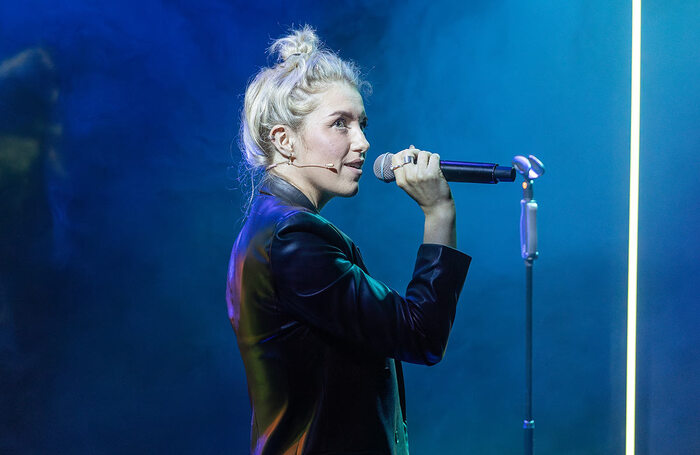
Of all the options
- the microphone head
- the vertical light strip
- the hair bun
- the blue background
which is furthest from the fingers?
the vertical light strip

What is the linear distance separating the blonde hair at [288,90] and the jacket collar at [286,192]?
0.09 metres

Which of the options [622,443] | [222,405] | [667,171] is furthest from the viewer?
[622,443]

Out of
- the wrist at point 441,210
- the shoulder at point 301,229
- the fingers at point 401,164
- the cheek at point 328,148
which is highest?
the cheek at point 328,148

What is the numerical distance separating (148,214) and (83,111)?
0.35 meters

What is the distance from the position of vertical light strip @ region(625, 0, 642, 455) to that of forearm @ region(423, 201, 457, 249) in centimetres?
174

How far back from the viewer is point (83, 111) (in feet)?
6.00

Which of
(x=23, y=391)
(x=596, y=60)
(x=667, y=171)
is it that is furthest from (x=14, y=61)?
(x=667, y=171)

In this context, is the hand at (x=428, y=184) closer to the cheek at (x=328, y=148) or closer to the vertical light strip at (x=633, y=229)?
the cheek at (x=328, y=148)

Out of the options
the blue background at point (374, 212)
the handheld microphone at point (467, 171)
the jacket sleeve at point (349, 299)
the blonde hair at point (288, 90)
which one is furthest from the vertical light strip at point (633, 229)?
the jacket sleeve at point (349, 299)

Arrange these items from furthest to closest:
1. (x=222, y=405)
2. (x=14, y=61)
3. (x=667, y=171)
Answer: (x=667, y=171)
(x=222, y=405)
(x=14, y=61)

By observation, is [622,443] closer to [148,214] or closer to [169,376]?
[169,376]

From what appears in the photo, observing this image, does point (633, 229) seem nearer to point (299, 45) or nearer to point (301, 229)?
point (299, 45)

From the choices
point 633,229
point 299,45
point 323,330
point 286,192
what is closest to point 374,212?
point 633,229

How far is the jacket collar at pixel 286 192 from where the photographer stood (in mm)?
1050
